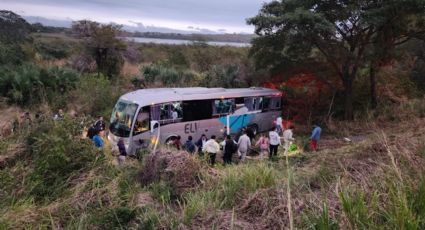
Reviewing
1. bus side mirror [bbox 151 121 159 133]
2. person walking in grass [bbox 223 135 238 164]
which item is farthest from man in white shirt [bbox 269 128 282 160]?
bus side mirror [bbox 151 121 159 133]

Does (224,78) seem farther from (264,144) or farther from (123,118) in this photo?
(264,144)

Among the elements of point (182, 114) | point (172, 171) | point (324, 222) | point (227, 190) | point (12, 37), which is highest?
point (12, 37)

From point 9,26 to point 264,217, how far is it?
Answer: 40.5 meters

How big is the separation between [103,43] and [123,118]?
13729 mm

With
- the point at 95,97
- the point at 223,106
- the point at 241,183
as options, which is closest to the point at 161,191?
the point at 241,183

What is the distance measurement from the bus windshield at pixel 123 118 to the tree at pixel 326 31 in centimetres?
711

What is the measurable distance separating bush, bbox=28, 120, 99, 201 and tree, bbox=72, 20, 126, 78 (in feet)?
69.4

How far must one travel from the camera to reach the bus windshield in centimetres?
1500

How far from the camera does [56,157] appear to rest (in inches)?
268

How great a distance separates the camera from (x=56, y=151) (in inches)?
268

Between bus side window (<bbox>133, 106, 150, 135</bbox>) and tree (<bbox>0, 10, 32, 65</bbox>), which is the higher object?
tree (<bbox>0, 10, 32, 65</bbox>)

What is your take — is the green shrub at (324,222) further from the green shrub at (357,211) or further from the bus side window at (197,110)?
the bus side window at (197,110)

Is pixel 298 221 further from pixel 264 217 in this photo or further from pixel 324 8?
pixel 324 8

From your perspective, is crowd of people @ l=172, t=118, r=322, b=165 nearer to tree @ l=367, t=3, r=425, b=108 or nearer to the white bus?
the white bus
